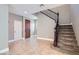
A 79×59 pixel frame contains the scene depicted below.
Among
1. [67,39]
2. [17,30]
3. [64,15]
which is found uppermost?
[64,15]

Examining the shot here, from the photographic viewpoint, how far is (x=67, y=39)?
295 centimetres

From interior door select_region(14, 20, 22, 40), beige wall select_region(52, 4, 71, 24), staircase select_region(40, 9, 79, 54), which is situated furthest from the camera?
interior door select_region(14, 20, 22, 40)

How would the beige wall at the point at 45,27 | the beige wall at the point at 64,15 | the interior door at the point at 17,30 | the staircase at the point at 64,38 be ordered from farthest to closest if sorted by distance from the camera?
the interior door at the point at 17,30 < the beige wall at the point at 45,27 < the staircase at the point at 64,38 < the beige wall at the point at 64,15

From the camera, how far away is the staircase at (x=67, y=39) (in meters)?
2.80

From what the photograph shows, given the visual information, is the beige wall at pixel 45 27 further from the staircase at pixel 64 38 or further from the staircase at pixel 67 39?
the staircase at pixel 67 39

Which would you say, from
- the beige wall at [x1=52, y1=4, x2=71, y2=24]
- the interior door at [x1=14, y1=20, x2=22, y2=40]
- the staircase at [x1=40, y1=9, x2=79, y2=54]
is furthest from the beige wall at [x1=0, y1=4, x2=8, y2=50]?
the beige wall at [x1=52, y1=4, x2=71, y2=24]

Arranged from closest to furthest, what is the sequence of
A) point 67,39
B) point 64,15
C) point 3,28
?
1. point 64,15
2. point 3,28
3. point 67,39

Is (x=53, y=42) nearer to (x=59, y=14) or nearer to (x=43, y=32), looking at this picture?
(x=43, y=32)

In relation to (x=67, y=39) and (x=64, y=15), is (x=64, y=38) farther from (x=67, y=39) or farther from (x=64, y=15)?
(x=64, y=15)

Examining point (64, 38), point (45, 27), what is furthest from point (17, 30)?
point (64, 38)

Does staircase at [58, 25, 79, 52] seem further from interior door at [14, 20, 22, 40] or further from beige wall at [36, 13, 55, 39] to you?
interior door at [14, 20, 22, 40]

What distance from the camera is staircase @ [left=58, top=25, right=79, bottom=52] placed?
2.80m

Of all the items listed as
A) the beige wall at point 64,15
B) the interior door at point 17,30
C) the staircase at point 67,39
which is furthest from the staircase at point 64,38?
the interior door at point 17,30
